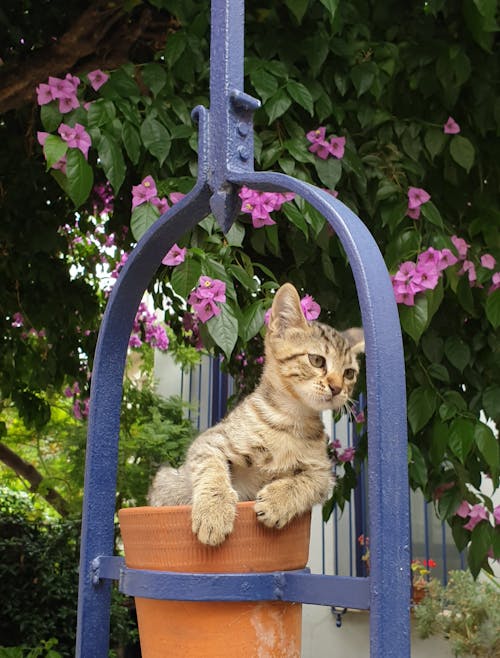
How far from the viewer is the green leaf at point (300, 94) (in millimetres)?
1927

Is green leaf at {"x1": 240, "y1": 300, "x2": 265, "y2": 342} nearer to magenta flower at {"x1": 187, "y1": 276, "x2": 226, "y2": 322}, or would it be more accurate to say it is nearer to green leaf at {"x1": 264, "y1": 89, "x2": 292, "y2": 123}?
magenta flower at {"x1": 187, "y1": 276, "x2": 226, "y2": 322}

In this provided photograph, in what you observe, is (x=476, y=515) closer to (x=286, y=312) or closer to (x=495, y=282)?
(x=495, y=282)

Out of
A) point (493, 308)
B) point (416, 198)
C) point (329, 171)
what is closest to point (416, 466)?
point (493, 308)

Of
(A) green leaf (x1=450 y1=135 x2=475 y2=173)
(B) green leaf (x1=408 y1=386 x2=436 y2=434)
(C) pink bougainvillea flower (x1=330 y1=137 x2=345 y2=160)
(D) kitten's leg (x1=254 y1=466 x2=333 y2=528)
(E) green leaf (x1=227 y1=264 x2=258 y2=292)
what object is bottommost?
(D) kitten's leg (x1=254 y1=466 x2=333 y2=528)

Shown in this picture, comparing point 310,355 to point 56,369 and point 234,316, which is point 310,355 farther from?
point 56,369

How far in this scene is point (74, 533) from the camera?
15.1 ft

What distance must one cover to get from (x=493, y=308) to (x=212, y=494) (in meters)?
1.32

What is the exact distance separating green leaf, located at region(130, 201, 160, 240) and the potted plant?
122 inches

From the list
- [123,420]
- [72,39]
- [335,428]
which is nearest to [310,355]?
[72,39]

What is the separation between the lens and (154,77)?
6.45ft

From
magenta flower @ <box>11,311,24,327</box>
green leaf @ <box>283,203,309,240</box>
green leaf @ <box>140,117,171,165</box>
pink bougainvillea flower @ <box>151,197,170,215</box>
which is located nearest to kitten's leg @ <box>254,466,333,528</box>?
green leaf @ <box>283,203,309,240</box>

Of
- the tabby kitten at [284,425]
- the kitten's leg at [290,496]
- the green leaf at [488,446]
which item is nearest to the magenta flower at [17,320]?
the green leaf at [488,446]

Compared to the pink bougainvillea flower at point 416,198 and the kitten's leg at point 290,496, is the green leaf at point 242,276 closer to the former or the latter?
the pink bougainvillea flower at point 416,198

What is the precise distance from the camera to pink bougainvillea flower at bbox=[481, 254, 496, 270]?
2160 millimetres
